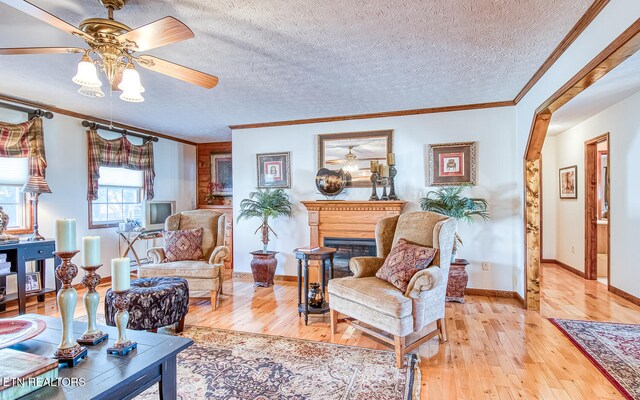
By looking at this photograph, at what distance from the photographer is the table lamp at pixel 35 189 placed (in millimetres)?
3734

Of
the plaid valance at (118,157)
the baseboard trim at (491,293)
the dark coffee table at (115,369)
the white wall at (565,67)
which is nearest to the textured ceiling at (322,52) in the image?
the white wall at (565,67)

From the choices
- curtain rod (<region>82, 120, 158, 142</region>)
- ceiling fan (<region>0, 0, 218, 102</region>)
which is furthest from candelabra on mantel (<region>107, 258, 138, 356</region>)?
curtain rod (<region>82, 120, 158, 142</region>)

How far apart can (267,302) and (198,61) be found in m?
2.68

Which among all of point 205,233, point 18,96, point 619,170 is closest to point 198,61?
point 205,233

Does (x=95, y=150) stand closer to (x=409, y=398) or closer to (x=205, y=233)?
(x=205, y=233)

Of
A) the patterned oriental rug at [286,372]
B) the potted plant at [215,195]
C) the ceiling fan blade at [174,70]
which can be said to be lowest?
the patterned oriental rug at [286,372]

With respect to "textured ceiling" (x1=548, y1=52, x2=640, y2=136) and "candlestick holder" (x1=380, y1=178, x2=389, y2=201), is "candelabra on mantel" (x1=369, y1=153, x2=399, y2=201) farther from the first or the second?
"textured ceiling" (x1=548, y1=52, x2=640, y2=136)

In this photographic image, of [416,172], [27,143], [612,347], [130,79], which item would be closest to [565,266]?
[416,172]

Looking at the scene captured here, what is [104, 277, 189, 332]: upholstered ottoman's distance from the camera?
2707 millimetres

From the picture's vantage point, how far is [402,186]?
4.59 meters

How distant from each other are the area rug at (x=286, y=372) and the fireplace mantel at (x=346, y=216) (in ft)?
6.62

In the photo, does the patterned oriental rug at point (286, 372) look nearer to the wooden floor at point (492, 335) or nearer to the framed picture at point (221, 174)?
the wooden floor at point (492, 335)

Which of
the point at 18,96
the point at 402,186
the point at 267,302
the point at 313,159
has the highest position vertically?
the point at 18,96

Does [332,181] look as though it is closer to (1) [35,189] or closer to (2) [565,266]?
(1) [35,189]
